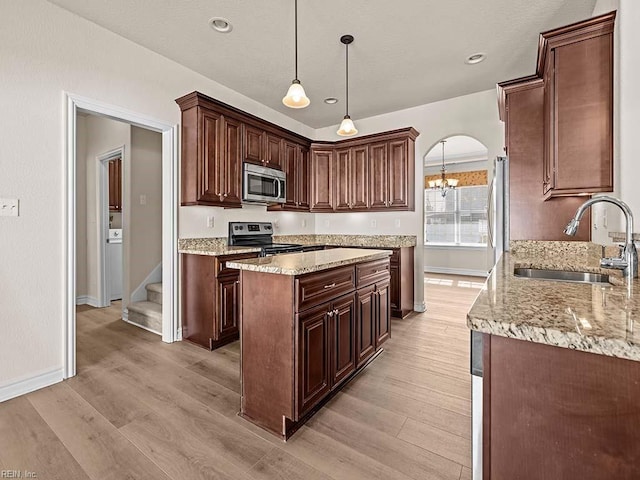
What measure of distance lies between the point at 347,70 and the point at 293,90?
1443 mm

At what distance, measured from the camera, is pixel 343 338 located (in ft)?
6.93

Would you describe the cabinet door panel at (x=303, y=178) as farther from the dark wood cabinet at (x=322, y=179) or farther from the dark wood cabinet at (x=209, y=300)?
the dark wood cabinet at (x=209, y=300)

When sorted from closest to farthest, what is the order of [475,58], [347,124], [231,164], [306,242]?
1. [347,124]
2. [475,58]
3. [231,164]
4. [306,242]

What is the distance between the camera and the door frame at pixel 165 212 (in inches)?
95.3

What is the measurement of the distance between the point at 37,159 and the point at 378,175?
361cm

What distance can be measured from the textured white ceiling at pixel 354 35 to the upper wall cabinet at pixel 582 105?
0.79 metres

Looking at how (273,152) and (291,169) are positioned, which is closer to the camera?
(273,152)

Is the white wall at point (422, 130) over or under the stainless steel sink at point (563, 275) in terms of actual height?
over

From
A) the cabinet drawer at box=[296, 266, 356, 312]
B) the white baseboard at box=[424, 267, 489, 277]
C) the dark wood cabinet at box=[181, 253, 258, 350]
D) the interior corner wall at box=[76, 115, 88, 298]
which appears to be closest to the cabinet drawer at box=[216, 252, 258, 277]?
the dark wood cabinet at box=[181, 253, 258, 350]

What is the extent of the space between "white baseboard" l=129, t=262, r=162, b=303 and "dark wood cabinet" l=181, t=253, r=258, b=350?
3.72ft

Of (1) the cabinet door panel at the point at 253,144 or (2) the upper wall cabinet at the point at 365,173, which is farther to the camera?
(2) the upper wall cabinet at the point at 365,173

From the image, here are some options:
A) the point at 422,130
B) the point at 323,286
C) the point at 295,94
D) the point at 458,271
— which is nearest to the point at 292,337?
the point at 323,286

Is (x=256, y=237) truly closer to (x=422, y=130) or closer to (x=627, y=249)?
(x=422, y=130)

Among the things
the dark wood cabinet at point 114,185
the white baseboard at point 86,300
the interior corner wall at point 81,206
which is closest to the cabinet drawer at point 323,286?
the white baseboard at point 86,300
